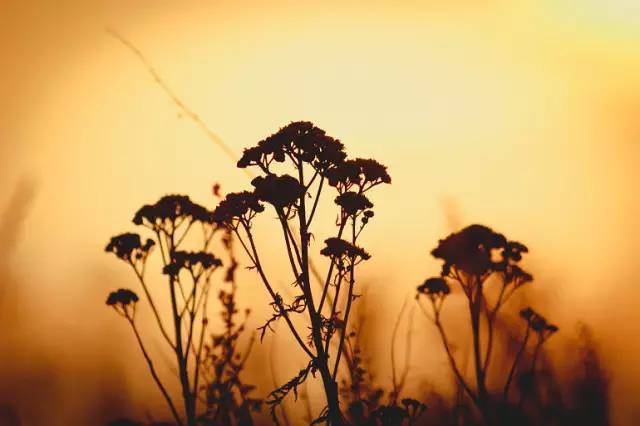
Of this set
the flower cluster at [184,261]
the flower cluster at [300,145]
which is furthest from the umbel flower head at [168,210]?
the flower cluster at [300,145]

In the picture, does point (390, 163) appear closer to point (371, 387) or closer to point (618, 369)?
point (371, 387)

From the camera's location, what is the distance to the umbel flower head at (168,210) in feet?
6.31

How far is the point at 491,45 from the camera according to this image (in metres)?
2.43

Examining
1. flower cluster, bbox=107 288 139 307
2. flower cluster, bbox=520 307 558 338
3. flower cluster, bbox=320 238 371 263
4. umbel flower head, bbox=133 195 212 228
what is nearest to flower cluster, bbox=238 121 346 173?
flower cluster, bbox=320 238 371 263

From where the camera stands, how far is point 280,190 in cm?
144

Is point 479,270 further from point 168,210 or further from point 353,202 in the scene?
point 168,210

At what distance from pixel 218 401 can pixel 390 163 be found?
145 cm

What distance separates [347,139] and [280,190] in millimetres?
1078

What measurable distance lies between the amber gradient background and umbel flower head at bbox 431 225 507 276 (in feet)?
1.55

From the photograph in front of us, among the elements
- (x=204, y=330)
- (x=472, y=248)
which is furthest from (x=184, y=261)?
(x=472, y=248)

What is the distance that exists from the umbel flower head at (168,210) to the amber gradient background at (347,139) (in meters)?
0.48

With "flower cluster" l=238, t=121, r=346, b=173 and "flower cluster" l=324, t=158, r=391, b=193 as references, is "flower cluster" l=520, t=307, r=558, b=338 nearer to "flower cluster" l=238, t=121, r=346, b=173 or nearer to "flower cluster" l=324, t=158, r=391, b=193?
"flower cluster" l=324, t=158, r=391, b=193

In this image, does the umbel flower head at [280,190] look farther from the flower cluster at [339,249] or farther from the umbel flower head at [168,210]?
the umbel flower head at [168,210]

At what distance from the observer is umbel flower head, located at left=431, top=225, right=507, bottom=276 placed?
1809 mm
